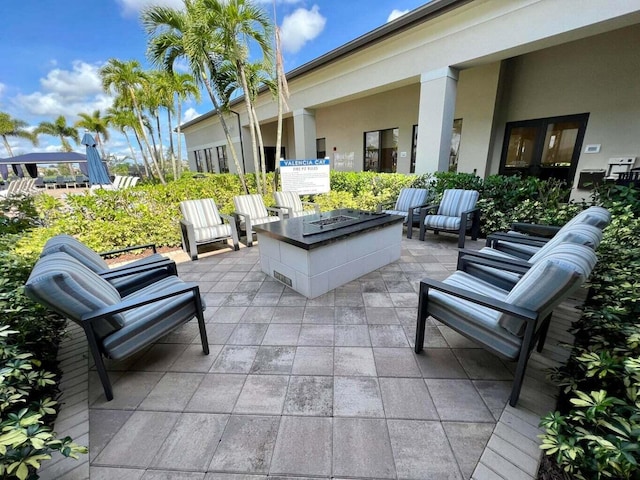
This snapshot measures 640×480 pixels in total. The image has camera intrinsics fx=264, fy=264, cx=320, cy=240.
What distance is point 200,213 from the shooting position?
467 centimetres

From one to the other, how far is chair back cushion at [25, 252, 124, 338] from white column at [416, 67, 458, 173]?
6.36 meters

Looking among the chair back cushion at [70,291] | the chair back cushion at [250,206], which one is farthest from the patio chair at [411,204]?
the chair back cushion at [70,291]

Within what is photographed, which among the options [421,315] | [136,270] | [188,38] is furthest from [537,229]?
[188,38]

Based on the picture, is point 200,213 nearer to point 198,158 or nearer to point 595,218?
point 595,218

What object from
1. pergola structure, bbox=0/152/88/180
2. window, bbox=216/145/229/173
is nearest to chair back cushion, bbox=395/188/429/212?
window, bbox=216/145/229/173

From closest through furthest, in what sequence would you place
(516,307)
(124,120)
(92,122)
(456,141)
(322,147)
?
1. (516,307)
2. (456,141)
3. (322,147)
4. (124,120)
5. (92,122)

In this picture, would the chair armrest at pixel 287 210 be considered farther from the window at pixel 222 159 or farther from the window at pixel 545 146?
the window at pixel 222 159

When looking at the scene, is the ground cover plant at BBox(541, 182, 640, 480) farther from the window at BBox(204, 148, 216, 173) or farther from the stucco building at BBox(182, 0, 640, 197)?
the window at BBox(204, 148, 216, 173)

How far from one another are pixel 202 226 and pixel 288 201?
5.93 ft

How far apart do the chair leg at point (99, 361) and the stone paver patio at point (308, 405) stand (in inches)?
2.8

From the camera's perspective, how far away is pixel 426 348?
216 cm

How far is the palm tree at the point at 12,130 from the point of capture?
19930 mm

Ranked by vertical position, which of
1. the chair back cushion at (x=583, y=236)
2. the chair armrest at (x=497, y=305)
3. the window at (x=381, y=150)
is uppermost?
the window at (x=381, y=150)

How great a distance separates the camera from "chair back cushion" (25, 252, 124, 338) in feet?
4.78
